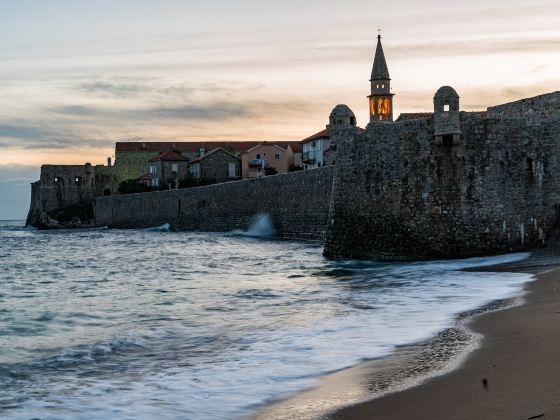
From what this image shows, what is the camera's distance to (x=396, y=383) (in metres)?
6.34

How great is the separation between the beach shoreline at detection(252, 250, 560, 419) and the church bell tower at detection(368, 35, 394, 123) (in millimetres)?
59550

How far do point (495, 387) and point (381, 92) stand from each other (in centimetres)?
6318

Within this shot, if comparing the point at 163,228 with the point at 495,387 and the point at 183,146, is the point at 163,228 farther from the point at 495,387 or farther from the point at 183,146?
the point at 495,387

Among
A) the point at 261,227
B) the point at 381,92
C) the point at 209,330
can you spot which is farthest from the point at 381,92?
the point at 209,330

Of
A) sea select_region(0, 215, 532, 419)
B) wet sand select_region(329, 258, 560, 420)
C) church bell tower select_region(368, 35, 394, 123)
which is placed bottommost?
sea select_region(0, 215, 532, 419)

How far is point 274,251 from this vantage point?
28.0 meters

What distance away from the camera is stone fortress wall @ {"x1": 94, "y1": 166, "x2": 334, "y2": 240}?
34156 millimetres

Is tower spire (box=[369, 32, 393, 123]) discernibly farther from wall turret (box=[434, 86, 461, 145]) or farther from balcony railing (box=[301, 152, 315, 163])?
wall turret (box=[434, 86, 461, 145])

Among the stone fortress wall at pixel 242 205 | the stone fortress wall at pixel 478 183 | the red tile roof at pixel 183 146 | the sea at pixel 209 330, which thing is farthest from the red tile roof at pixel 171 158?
the stone fortress wall at pixel 478 183

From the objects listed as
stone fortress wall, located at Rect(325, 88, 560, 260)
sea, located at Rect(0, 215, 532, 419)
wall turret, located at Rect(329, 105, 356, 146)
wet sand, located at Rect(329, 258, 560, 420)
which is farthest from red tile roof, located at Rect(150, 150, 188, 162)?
wet sand, located at Rect(329, 258, 560, 420)

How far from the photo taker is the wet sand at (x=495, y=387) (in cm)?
505

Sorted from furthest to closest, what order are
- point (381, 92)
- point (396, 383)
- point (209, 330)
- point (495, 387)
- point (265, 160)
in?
point (265, 160), point (381, 92), point (209, 330), point (396, 383), point (495, 387)

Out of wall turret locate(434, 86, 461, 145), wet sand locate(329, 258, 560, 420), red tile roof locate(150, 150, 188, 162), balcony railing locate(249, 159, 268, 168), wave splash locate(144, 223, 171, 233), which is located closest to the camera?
wet sand locate(329, 258, 560, 420)

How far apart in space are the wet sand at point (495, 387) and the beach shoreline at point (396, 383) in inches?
0.5
